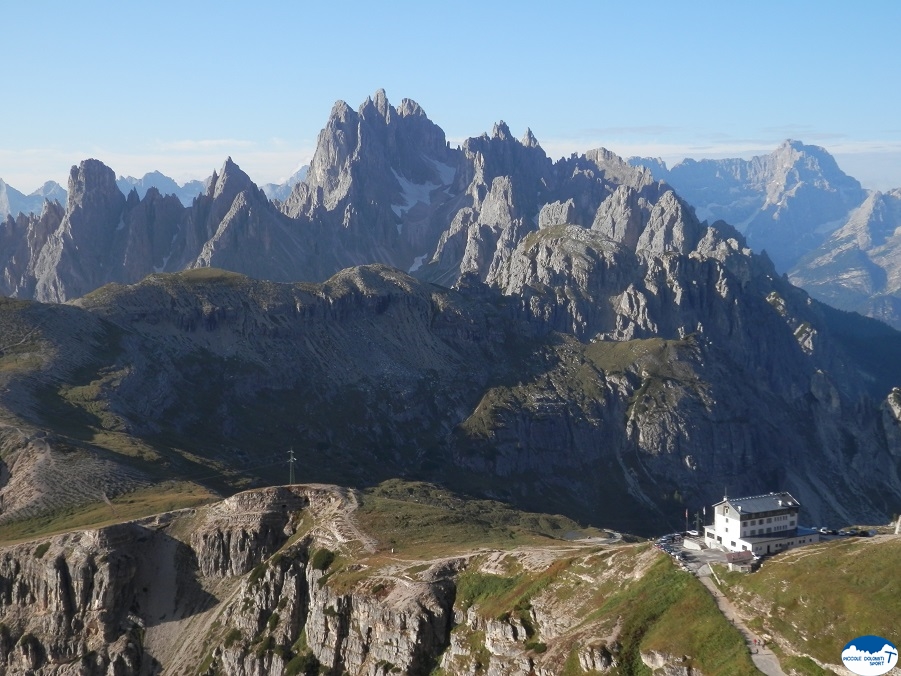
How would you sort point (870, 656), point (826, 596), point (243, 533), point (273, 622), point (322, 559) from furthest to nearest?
point (243, 533)
point (322, 559)
point (273, 622)
point (826, 596)
point (870, 656)

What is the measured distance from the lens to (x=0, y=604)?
16750 centimetres

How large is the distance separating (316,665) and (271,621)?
13296mm

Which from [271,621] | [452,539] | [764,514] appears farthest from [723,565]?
[271,621]

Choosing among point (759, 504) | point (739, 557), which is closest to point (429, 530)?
point (759, 504)

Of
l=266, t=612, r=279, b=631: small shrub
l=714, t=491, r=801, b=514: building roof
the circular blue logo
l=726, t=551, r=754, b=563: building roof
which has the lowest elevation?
l=266, t=612, r=279, b=631: small shrub

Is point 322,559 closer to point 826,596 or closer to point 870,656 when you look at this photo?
point 826,596

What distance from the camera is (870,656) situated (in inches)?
3529

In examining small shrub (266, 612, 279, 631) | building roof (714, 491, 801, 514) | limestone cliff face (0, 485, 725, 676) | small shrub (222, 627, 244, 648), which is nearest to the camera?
limestone cliff face (0, 485, 725, 676)

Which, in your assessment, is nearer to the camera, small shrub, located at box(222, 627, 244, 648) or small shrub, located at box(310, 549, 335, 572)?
small shrub, located at box(310, 549, 335, 572)

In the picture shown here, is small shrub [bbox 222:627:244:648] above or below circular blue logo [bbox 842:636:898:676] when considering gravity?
below

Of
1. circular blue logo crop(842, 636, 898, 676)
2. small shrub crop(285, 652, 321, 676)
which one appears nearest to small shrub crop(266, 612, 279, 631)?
small shrub crop(285, 652, 321, 676)

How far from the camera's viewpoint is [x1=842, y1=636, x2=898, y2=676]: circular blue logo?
88.2 metres

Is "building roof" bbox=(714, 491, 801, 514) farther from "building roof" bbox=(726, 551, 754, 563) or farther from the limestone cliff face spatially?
the limestone cliff face

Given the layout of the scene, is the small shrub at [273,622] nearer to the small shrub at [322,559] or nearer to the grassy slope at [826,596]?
the small shrub at [322,559]
